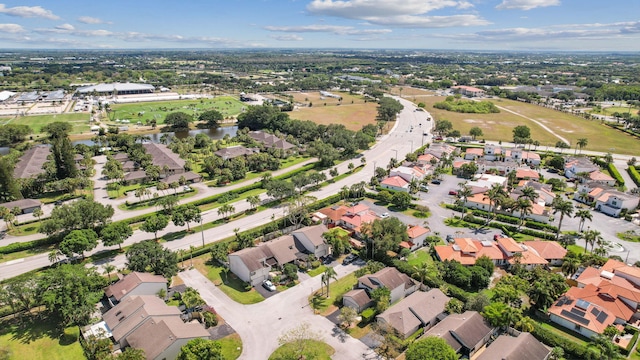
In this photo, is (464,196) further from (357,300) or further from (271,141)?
(271,141)

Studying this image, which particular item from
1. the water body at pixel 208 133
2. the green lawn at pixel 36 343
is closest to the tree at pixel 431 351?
the green lawn at pixel 36 343

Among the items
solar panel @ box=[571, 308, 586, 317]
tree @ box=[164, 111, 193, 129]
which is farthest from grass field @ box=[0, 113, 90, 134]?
solar panel @ box=[571, 308, 586, 317]

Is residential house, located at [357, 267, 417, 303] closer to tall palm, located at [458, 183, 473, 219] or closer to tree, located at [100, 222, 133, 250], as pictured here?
tall palm, located at [458, 183, 473, 219]

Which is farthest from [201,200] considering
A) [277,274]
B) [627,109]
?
[627,109]

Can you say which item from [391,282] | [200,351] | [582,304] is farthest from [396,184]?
[200,351]

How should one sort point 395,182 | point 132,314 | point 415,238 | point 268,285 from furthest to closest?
point 395,182 < point 415,238 < point 268,285 < point 132,314

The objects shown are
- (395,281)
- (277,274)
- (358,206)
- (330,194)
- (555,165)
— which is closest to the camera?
(395,281)

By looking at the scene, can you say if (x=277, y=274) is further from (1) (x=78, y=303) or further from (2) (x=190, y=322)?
(1) (x=78, y=303)
